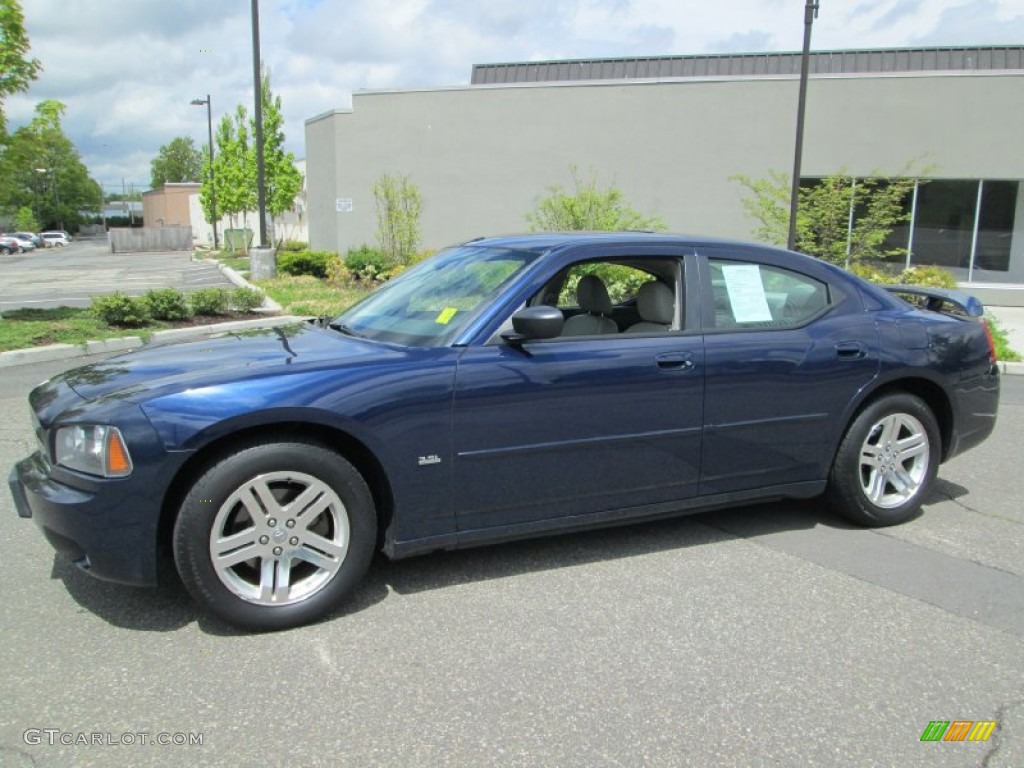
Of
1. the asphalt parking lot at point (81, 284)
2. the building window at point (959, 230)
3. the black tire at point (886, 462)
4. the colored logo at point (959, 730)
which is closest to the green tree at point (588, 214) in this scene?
the building window at point (959, 230)

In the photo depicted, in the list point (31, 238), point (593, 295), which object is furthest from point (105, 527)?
point (31, 238)

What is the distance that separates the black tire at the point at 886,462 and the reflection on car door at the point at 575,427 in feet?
3.27

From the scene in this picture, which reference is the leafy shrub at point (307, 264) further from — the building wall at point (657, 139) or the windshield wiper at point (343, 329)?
the windshield wiper at point (343, 329)

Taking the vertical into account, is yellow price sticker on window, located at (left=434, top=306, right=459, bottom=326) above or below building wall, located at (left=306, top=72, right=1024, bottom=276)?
below

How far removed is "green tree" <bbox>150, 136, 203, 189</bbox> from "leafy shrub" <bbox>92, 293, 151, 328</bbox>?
123 m

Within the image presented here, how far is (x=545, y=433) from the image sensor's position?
3668 mm

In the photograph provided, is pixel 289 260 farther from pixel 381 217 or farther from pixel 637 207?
pixel 637 207

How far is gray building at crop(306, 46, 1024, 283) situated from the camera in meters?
18.0

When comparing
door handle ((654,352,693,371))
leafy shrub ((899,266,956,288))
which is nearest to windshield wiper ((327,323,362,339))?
door handle ((654,352,693,371))

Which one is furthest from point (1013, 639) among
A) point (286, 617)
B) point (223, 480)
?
point (223, 480)

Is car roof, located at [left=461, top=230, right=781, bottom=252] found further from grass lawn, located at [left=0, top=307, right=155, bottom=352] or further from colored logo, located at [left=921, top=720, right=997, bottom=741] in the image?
grass lawn, located at [left=0, top=307, right=155, bottom=352]

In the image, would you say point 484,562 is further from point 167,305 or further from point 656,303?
point 167,305

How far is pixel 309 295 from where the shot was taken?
53.4 ft

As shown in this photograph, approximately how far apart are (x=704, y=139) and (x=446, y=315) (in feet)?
56.5
